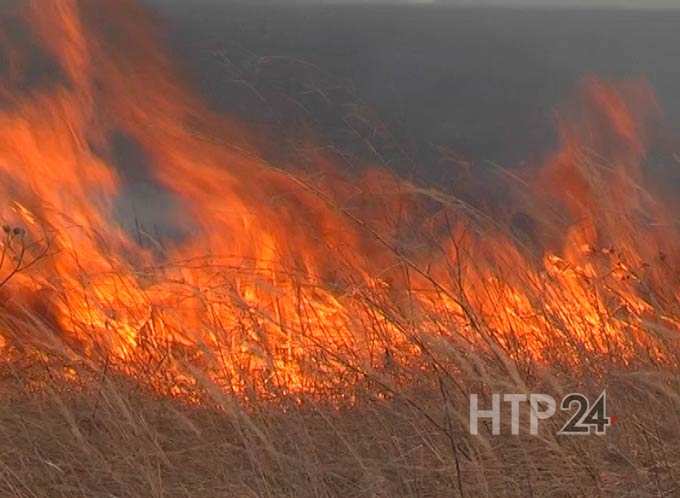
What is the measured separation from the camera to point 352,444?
367cm

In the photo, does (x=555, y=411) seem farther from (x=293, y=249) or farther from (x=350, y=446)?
(x=293, y=249)

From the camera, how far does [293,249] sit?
5090 millimetres

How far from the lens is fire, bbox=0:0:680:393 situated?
4203 millimetres

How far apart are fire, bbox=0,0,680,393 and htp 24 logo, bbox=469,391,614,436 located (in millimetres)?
231

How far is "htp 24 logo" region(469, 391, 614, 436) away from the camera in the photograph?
3.42 m

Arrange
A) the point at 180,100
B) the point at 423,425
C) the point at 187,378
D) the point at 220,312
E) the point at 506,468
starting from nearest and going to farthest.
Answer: the point at 506,468, the point at 423,425, the point at 187,378, the point at 220,312, the point at 180,100

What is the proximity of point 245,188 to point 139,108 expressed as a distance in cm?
51

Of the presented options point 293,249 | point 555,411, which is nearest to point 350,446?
point 555,411

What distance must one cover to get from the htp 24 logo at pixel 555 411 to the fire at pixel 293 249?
0.23 m

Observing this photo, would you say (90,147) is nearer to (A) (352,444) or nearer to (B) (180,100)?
(B) (180,100)

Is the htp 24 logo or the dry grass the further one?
the htp 24 logo

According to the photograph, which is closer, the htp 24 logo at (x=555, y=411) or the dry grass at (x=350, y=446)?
the dry grass at (x=350, y=446)

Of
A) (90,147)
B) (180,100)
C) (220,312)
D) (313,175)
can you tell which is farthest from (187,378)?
(90,147)

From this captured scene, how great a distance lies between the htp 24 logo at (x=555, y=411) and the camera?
3421 millimetres
